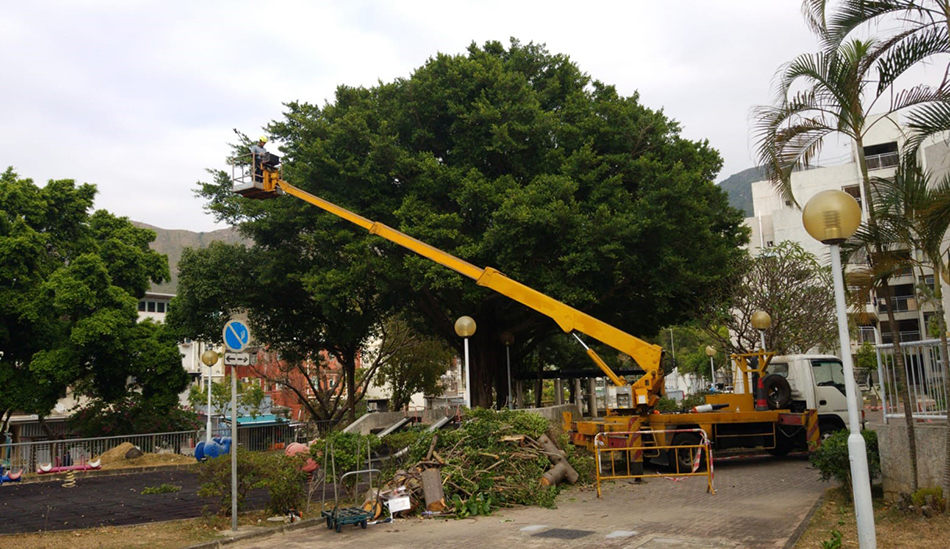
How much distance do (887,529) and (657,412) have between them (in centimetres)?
878

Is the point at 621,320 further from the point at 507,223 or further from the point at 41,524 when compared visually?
the point at 41,524

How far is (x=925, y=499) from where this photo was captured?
884cm

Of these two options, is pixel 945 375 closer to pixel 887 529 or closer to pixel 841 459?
pixel 887 529

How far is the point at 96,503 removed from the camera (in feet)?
48.6

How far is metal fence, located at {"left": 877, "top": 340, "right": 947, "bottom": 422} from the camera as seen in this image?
31.4 feet

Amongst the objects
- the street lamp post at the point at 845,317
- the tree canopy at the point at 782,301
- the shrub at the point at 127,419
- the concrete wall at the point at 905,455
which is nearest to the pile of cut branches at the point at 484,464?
the concrete wall at the point at 905,455

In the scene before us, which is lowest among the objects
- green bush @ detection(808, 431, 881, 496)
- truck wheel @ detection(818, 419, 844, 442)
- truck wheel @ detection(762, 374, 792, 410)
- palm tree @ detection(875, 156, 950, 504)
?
truck wheel @ detection(818, 419, 844, 442)

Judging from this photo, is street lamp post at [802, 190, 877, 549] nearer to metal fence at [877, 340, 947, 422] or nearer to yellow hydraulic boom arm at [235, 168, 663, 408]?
metal fence at [877, 340, 947, 422]

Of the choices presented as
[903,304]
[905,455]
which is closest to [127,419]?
[905,455]

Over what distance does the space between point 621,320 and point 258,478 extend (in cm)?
1942

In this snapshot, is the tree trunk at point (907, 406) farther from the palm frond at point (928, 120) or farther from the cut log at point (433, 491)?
the cut log at point (433, 491)

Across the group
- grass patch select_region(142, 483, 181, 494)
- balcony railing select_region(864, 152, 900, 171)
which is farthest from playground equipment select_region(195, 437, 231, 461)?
balcony railing select_region(864, 152, 900, 171)

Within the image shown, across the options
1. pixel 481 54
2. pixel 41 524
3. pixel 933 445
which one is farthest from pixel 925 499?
pixel 481 54

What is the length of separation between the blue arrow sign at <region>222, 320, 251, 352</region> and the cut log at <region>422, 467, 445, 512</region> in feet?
12.2
